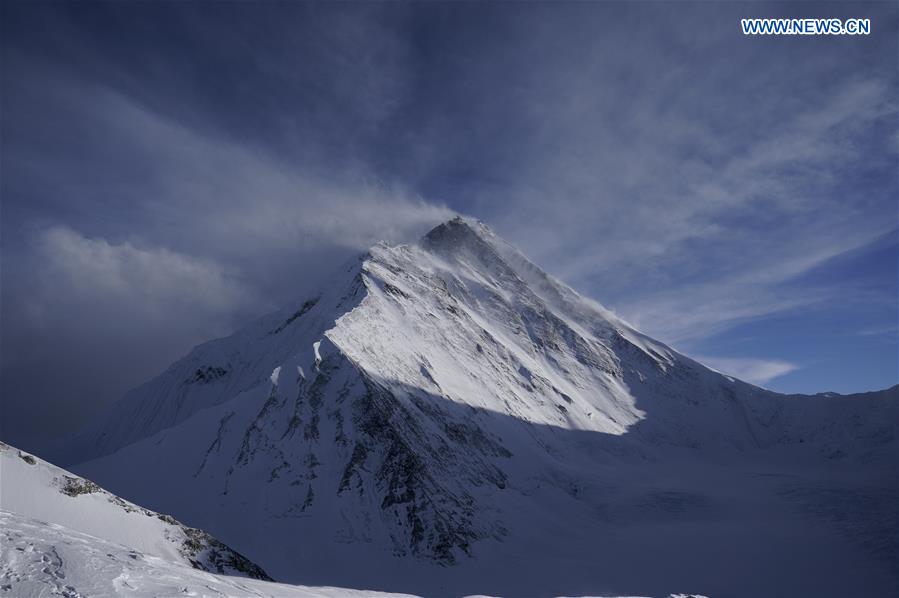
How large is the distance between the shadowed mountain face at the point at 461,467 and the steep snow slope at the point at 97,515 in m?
33.9

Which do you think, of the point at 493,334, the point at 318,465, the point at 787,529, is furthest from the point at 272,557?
the point at 493,334

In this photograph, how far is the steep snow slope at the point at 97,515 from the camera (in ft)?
83.1

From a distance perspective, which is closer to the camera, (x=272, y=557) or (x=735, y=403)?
(x=272, y=557)

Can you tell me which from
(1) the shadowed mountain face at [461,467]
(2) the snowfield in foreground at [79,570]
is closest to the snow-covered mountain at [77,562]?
(2) the snowfield in foreground at [79,570]

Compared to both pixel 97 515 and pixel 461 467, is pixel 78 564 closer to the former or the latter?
pixel 97 515

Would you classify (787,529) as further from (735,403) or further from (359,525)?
(735,403)

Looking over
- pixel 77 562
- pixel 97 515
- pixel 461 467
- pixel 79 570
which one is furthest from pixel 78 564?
pixel 461 467

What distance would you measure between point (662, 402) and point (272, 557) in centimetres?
13489

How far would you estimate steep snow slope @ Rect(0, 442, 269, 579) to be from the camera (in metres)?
25.3

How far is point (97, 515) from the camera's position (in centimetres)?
2681

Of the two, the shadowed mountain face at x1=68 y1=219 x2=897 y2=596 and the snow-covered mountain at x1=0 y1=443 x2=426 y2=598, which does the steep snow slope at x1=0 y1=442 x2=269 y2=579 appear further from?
the shadowed mountain face at x1=68 y1=219 x2=897 y2=596

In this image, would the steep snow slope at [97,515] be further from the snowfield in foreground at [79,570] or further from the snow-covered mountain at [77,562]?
the snowfield in foreground at [79,570]

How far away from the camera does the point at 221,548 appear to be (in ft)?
A: 95.1

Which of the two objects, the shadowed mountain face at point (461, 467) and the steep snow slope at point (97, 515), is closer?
the steep snow slope at point (97, 515)
